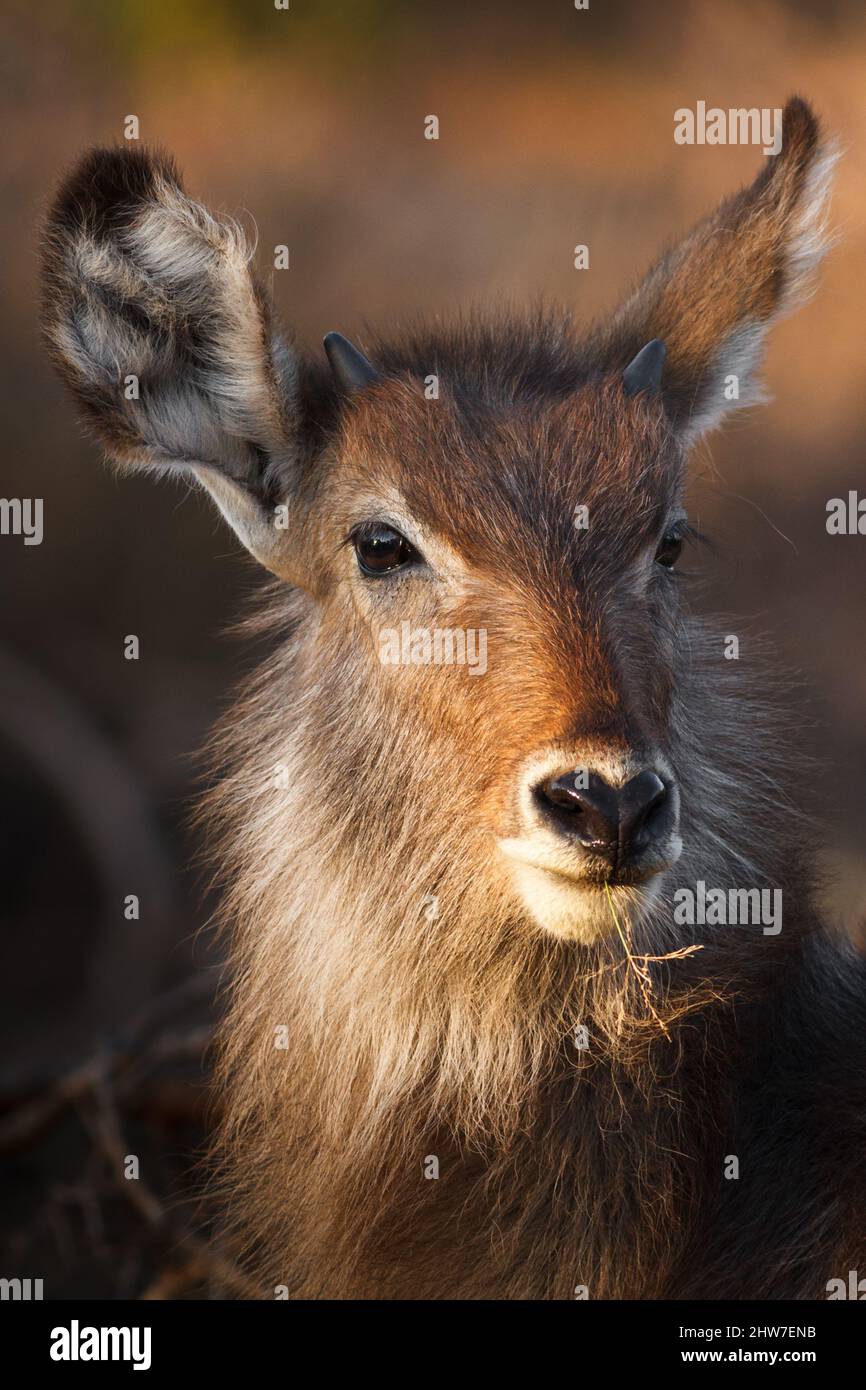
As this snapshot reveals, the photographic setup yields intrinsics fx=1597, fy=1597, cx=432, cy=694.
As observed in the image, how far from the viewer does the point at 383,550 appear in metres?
4.93

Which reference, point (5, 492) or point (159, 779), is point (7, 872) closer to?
point (159, 779)

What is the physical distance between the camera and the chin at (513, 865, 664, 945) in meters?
4.15

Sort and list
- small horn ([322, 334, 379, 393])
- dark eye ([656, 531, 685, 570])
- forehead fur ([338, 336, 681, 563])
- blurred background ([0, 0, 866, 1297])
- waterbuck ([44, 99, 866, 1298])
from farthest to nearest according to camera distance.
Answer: blurred background ([0, 0, 866, 1297]) → small horn ([322, 334, 379, 393]) → dark eye ([656, 531, 685, 570]) → forehead fur ([338, 336, 681, 563]) → waterbuck ([44, 99, 866, 1298])

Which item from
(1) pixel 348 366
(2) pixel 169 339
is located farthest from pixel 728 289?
(2) pixel 169 339

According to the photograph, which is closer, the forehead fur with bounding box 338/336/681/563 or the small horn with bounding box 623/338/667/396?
the forehead fur with bounding box 338/336/681/563

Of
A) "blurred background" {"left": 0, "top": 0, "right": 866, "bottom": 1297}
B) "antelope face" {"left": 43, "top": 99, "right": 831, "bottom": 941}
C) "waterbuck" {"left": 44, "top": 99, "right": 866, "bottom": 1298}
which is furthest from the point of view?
"blurred background" {"left": 0, "top": 0, "right": 866, "bottom": 1297}

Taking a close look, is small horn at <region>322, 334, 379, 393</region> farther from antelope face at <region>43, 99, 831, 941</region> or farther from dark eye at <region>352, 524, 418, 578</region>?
dark eye at <region>352, 524, 418, 578</region>

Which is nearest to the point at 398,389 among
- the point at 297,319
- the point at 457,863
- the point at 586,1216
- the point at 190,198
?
the point at 190,198

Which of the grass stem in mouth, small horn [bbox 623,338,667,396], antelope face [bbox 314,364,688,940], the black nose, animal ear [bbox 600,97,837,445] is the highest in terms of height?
animal ear [bbox 600,97,837,445]

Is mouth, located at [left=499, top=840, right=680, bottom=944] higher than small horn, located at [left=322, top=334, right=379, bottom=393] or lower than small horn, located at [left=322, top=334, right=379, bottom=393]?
lower

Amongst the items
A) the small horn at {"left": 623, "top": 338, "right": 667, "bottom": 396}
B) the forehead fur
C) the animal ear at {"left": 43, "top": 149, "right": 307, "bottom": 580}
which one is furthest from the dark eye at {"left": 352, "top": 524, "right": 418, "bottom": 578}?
the small horn at {"left": 623, "top": 338, "right": 667, "bottom": 396}

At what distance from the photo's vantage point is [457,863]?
4707 millimetres

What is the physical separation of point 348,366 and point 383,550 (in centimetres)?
68

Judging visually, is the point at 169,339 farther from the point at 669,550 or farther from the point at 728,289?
the point at 728,289
